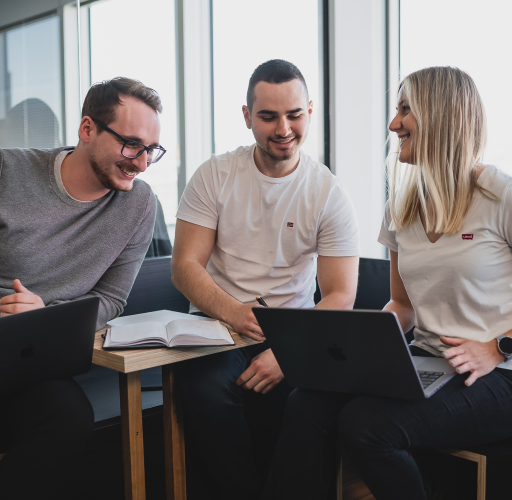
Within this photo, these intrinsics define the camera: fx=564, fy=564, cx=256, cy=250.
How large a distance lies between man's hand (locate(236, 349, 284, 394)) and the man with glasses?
1.45 ft

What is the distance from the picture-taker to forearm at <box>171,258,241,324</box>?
1.67m

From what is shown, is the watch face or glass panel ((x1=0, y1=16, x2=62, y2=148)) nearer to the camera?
the watch face

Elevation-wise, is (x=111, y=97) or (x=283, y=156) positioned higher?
(x=111, y=97)

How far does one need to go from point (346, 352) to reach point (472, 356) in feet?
1.16

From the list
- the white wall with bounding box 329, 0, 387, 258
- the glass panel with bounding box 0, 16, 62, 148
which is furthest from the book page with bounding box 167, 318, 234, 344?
the glass panel with bounding box 0, 16, 62, 148

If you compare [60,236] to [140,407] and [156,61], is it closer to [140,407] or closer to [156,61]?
[140,407]

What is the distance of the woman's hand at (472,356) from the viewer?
1328 mm

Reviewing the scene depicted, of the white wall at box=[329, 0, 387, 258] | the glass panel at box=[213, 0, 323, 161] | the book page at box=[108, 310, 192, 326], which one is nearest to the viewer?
the book page at box=[108, 310, 192, 326]

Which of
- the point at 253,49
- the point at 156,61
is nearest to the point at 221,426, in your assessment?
the point at 253,49

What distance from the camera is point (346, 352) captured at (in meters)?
1.21

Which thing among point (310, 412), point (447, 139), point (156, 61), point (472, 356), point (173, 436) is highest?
point (156, 61)

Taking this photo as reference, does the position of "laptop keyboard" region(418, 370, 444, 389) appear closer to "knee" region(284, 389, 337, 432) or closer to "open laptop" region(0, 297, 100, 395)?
"knee" region(284, 389, 337, 432)

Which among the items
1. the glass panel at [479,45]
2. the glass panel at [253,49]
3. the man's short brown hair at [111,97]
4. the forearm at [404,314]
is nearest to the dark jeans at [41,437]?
the man's short brown hair at [111,97]

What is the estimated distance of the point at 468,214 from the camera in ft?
4.88
